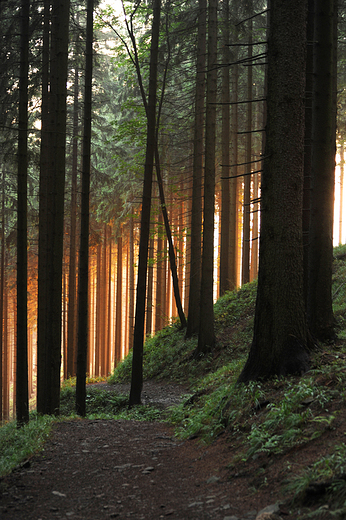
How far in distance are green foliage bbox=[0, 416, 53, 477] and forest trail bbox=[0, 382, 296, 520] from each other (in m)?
0.16

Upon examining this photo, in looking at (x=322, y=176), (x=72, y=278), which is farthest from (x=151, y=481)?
(x=72, y=278)

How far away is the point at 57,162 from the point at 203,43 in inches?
275

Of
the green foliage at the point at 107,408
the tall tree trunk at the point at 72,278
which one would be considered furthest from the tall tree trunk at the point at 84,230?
the tall tree trunk at the point at 72,278

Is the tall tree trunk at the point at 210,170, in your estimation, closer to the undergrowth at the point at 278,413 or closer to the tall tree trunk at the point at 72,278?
the undergrowth at the point at 278,413

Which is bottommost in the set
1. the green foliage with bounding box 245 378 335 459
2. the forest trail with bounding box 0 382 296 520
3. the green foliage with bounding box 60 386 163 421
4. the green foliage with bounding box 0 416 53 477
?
the green foliage with bounding box 60 386 163 421

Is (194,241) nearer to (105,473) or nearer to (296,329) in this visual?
(296,329)

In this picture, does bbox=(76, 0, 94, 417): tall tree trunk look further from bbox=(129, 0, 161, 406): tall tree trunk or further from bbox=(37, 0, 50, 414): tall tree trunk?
bbox=(129, 0, 161, 406): tall tree trunk

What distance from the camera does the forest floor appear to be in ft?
12.6

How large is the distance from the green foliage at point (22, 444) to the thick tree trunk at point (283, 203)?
3.37 meters

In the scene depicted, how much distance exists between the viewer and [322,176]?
7.70m

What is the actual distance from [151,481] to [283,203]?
4.14 metres

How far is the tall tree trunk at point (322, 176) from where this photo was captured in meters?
7.54

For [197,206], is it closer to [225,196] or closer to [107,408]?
[225,196]

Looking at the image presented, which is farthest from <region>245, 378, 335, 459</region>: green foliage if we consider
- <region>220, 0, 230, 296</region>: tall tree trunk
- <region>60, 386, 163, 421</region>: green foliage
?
<region>220, 0, 230, 296</region>: tall tree trunk
